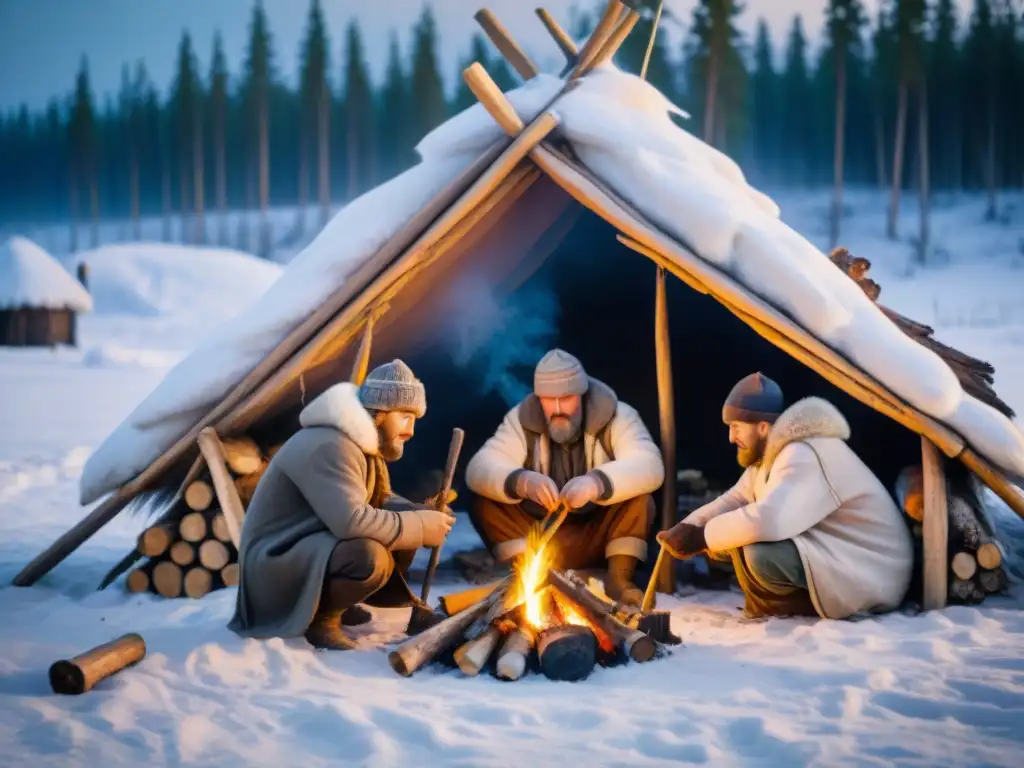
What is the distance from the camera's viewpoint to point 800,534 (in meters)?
4.00

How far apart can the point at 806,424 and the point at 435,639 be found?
178 centimetres

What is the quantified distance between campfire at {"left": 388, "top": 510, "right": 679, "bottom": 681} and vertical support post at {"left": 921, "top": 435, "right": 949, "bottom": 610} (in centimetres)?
124

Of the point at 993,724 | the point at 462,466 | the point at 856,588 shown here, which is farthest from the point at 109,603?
the point at 993,724

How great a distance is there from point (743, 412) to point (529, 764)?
208 cm

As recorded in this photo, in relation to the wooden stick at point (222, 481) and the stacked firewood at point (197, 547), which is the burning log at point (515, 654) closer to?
the wooden stick at point (222, 481)

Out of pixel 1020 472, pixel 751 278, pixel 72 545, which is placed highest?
pixel 751 278

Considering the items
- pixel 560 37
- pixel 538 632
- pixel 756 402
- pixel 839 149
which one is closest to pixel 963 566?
pixel 756 402

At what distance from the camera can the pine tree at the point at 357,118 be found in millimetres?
26359

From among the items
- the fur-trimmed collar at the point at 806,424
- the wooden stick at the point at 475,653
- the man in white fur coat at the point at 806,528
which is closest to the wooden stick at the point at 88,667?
the wooden stick at the point at 475,653

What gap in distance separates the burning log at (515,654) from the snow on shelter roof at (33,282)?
1519cm

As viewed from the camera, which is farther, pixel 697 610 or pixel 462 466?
pixel 462 466

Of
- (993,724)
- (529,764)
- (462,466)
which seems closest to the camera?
(529,764)

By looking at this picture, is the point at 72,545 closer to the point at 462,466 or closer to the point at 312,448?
the point at 312,448

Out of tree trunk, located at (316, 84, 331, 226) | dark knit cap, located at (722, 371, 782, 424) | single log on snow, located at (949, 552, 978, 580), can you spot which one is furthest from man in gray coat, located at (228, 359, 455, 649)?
tree trunk, located at (316, 84, 331, 226)
